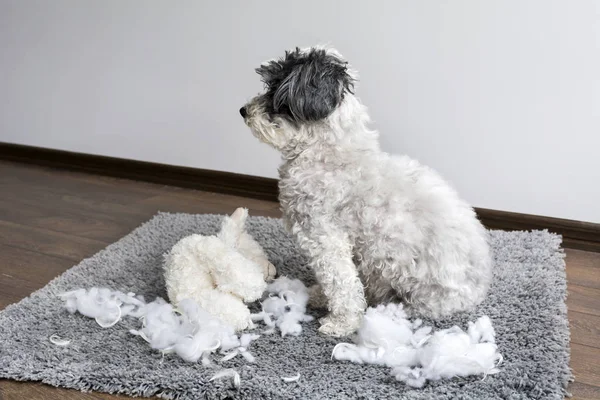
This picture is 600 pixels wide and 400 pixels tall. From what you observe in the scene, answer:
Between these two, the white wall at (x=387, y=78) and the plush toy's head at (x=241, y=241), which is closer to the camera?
the plush toy's head at (x=241, y=241)

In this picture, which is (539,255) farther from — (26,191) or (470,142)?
(26,191)

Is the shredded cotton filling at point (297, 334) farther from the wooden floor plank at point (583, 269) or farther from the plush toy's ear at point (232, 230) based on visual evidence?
the wooden floor plank at point (583, 269)

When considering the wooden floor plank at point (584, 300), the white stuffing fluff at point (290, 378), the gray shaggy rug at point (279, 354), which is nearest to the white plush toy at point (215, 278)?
the gray shaggy rug at point (279, 354)

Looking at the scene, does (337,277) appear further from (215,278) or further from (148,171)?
(148,171)

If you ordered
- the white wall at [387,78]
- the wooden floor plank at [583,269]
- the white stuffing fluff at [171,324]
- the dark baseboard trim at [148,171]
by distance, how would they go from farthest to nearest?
the dark baseboard trim at [148,171], the white wall at [387,78], the wooden floor plank at [583,269], the white stuffing fluff at [171,324]

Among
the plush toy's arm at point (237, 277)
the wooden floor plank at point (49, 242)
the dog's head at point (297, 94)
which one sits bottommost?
the wooden floor plank at point (49, 242)

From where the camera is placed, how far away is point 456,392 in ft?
5.02

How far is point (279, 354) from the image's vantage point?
173 cm

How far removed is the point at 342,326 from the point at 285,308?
209 mm

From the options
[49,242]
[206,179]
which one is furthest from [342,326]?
[206,179]

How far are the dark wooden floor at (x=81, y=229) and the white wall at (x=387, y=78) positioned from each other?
201 millimetres

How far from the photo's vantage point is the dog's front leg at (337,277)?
178 cm

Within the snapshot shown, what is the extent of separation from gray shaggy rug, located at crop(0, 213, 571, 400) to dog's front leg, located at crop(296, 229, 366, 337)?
0.25ft

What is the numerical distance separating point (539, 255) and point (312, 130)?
1.01m
